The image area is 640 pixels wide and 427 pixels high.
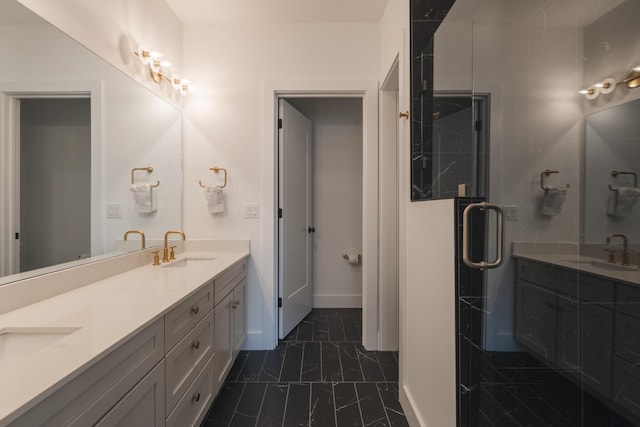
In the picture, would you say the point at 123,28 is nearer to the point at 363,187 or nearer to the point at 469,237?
the point at 363,187

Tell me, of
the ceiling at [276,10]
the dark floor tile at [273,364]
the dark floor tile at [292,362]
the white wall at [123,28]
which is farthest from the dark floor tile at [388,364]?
the ceiling at [276,10]

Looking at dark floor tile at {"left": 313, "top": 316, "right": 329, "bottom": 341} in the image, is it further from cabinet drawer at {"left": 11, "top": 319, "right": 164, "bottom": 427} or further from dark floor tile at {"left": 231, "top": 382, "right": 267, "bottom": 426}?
cabinet drawer at {"left": 11, "top": 319, "right": 164, "bottom": 427}

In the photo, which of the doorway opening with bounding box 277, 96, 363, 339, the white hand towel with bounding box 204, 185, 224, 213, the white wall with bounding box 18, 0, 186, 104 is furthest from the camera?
the doorway opening with bounding box 277, 96, 363, 339

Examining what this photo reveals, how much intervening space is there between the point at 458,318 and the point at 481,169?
62 centimetres

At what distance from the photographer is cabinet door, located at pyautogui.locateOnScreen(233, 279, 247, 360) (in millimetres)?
1842

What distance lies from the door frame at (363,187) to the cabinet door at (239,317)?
0.62 ft

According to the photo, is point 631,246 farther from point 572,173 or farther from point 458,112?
point 458,112

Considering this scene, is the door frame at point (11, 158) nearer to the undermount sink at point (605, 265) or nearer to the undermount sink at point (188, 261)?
the undermount sink at point (188, 261)

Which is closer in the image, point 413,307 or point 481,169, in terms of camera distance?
point 481,169

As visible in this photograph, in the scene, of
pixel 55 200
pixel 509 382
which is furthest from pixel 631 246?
pixel 55 200

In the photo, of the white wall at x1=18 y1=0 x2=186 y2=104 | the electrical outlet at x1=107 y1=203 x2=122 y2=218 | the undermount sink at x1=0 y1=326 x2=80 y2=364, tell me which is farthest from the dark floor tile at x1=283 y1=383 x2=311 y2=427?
the white wall at x1=18 y1=0 x2=186 y2=104

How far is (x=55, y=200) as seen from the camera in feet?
3.80

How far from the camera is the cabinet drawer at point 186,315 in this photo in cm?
103

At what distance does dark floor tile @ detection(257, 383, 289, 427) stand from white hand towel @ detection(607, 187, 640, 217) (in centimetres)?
173
